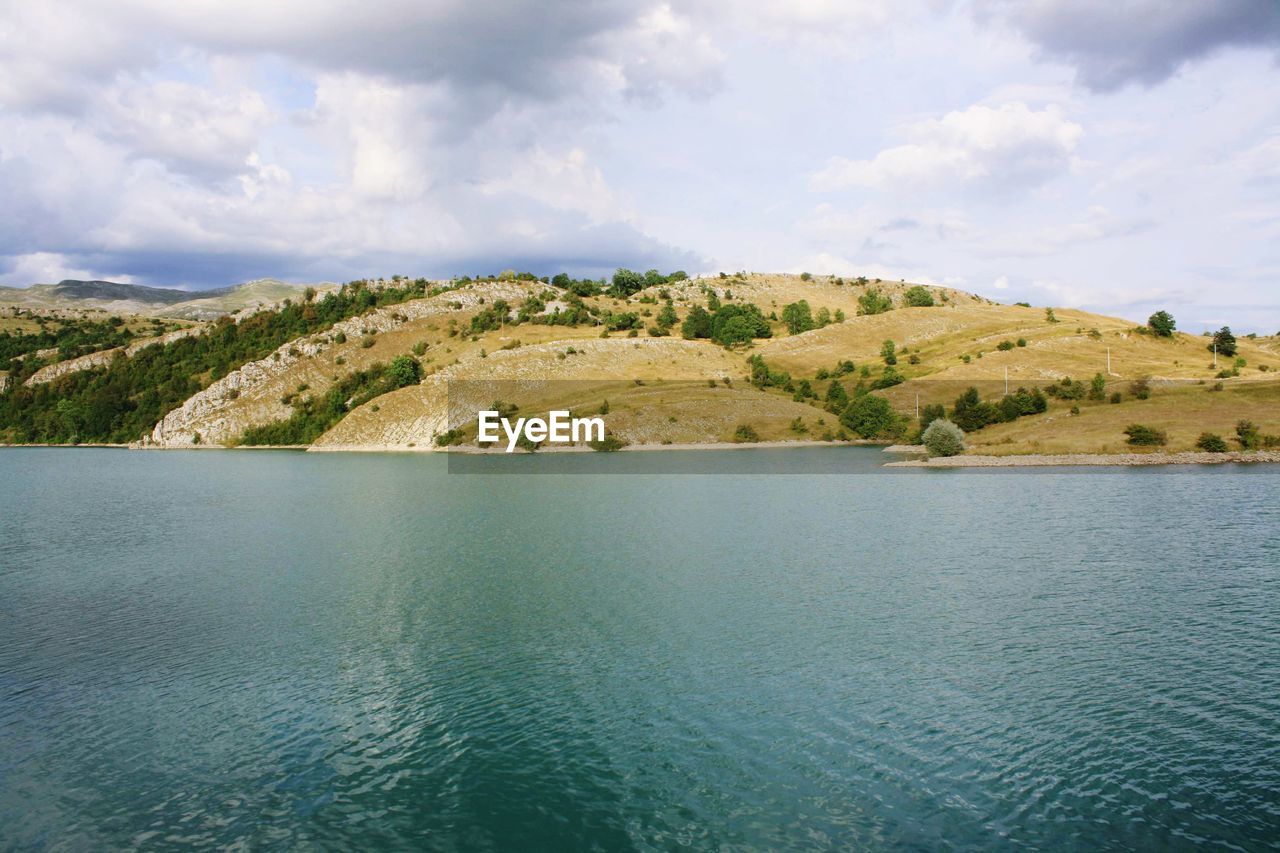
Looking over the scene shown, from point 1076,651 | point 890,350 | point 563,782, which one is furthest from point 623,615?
point 890,350

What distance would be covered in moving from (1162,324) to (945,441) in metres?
102

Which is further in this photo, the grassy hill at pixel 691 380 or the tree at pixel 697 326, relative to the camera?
the tree at pixel 697 326

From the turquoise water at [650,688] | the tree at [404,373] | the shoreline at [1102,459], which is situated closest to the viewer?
the turquoise water at [650,688]

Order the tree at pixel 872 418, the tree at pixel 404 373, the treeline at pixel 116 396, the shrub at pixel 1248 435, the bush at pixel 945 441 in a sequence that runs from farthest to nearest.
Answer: the treeline at pixel 116 396
the tree at pixel 404 373
the tree at pixel 872 418
the bush at pixel 945 441
the shrub at pixel 1248 435

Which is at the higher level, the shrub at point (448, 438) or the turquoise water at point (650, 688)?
the shrub at point (448, 438)

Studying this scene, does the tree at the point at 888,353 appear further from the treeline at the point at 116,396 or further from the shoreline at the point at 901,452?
the treeline at the point at 116,396

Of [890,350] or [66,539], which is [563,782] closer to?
[66,539]

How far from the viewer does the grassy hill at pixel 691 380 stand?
4678 inches

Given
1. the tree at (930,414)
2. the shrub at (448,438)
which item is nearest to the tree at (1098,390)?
the tree at (930,414)

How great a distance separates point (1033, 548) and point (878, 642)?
66.4 feet

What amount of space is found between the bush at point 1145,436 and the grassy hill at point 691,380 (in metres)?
3.49

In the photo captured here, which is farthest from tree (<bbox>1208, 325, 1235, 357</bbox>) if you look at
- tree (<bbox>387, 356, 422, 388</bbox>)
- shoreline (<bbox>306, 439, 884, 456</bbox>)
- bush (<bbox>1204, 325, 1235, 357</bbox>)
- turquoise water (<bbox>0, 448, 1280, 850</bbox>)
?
tree (<bbox>387, 356, 422, 388</bbox>)

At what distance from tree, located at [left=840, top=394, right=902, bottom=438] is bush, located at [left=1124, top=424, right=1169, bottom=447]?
40884 mm

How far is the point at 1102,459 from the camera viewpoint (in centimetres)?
9225
